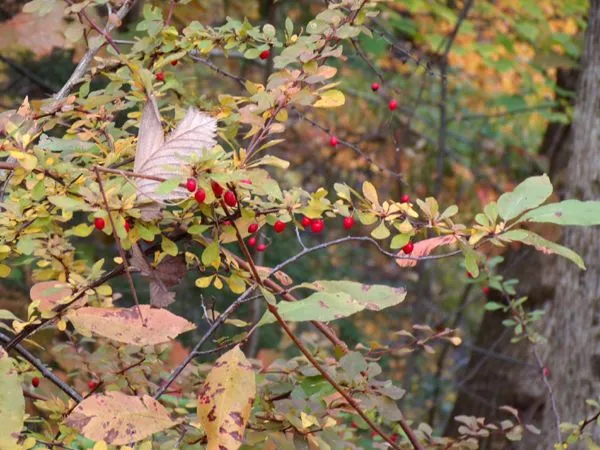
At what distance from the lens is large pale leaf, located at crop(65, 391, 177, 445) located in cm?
138

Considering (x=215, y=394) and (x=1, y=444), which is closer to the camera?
(x=1, y=444)

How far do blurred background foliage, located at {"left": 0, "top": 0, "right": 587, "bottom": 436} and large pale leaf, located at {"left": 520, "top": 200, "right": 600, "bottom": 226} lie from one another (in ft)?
5.38

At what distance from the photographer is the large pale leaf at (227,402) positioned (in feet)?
4.60

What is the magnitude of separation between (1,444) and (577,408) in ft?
9.26

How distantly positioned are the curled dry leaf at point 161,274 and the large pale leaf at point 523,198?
0.52 metres

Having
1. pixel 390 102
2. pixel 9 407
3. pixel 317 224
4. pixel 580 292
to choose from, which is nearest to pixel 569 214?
pixel 317 224

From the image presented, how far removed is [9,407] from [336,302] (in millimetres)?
444

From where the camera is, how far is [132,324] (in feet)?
4.74

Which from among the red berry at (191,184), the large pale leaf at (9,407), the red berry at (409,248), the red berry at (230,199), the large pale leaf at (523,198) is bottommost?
the red berry at (409,248)

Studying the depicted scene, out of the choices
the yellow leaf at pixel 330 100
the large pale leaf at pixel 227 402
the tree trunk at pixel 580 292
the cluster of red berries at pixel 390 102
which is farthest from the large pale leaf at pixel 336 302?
the tree trunk at pixel 580 292

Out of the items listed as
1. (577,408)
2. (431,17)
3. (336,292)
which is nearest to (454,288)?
(431,17)

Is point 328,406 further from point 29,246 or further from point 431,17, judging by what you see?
point 431,17

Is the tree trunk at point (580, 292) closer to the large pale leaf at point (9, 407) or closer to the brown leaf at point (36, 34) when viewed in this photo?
the brown leaf at point (36, 34)

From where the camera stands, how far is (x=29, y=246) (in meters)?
1.64
